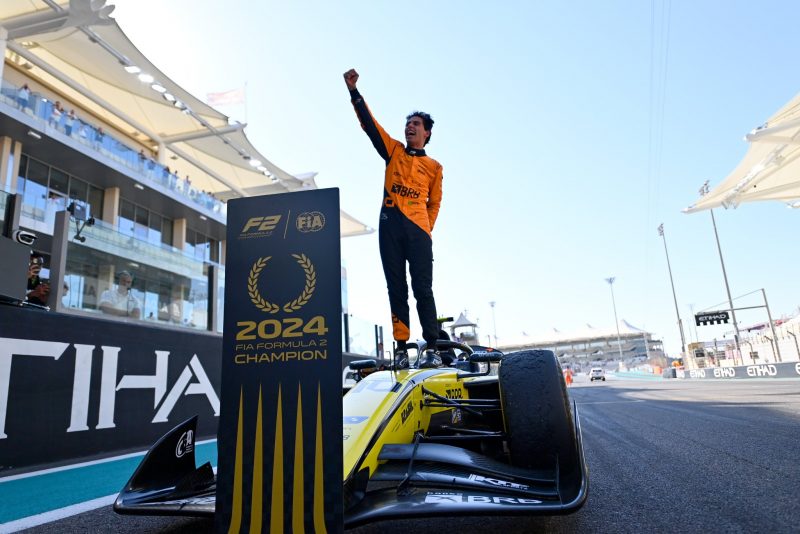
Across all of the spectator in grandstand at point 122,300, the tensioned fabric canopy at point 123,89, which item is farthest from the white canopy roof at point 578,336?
the spectator in grandstand at point 122,300

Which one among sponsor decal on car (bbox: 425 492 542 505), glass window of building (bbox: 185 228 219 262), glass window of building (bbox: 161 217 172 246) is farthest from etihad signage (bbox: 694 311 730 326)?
sponsor decal on car (bbox: 425 492 542 505)

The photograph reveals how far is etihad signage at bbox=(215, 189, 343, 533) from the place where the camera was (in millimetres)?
1495

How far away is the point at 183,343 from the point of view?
19.0 feet

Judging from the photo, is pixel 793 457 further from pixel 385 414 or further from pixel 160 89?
pixel 160 89

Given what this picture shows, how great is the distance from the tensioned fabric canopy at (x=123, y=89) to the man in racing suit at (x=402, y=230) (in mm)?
17832

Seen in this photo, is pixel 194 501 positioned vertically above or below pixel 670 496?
above

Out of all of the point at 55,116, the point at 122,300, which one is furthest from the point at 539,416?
the point at 55,116

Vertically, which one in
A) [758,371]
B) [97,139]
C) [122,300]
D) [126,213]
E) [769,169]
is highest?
[97,139]

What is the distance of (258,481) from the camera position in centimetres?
152

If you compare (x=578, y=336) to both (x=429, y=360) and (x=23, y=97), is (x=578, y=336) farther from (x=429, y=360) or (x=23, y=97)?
(x=429, y=360)

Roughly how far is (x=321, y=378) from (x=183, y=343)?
4860 mm

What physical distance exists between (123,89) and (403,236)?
25598 millimetres

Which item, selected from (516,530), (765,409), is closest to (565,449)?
(516,530)

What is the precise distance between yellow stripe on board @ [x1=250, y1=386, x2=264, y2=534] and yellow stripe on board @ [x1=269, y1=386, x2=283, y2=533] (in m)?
0.04
